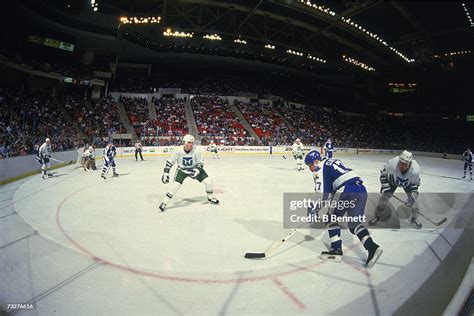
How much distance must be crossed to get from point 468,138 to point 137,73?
40.8 metres

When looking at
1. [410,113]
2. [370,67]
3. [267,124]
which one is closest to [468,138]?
[410,113]

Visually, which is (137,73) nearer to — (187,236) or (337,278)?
(187,236)

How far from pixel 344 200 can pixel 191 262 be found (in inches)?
104

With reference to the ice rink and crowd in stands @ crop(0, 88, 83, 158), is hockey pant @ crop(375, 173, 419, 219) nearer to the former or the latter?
the ice rink

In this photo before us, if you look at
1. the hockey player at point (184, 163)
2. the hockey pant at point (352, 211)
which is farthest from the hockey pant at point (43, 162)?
the hockey pant at point (352, 211)

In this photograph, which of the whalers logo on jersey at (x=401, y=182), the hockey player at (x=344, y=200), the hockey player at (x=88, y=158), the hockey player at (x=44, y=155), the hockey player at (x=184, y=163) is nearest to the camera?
the hockey player at (x=344, y=200)

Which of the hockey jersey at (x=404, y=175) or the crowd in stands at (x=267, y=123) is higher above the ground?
the crowd in stands at (x=267, y=123)

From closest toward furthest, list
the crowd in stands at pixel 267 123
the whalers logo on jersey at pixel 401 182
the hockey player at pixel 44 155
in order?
the whalers logo on jersey at pixel 401 182 → the hockey player at pixel 44 155 → the crowd in stands at pixel 267 123

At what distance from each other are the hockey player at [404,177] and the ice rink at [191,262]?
0.63m

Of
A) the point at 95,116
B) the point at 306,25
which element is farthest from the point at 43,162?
the point at 306,25

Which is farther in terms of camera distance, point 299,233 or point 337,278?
point 299,233

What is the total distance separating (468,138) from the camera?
36.0 m

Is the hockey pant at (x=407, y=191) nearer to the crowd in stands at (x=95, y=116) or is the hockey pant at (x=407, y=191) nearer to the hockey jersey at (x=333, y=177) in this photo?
the hockey jersey at (x=333, y=177)

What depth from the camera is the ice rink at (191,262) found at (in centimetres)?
358
